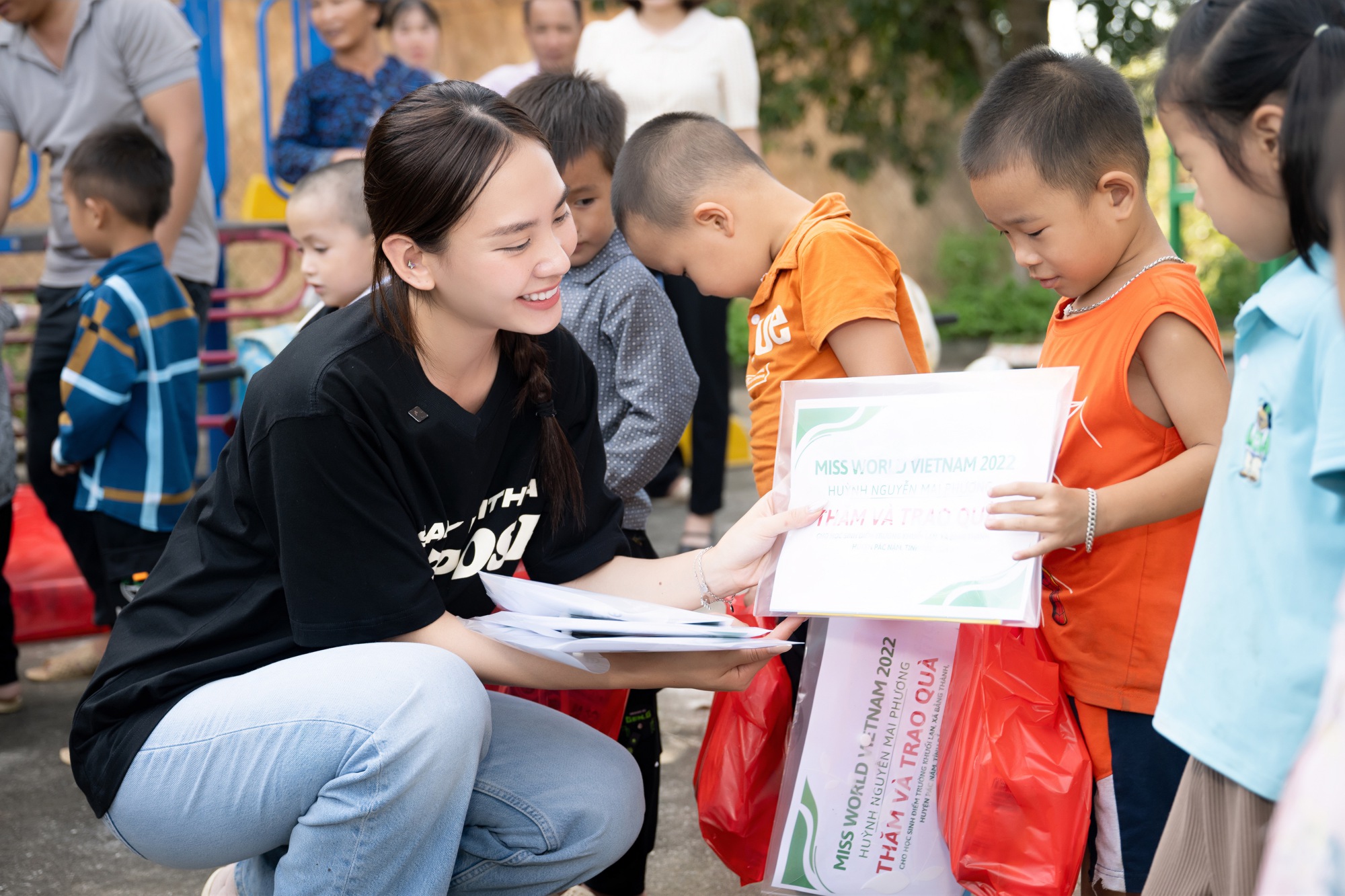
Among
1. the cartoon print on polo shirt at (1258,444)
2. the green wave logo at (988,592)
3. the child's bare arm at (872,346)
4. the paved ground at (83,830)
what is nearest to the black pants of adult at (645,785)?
the paved ground at (83,830)

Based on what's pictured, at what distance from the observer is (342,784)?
5.30 ft

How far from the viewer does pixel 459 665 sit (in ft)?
5.58

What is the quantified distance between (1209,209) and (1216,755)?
0.59 meters

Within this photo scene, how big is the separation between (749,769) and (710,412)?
2.38 m

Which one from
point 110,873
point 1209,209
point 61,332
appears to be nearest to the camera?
point 1209,209

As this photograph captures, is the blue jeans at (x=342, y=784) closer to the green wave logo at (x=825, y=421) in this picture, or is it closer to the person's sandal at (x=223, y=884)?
the person's sandal at (x=223, y=884)

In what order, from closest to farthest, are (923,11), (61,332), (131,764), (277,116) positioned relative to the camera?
(131,764) < (61,332) < (277,116) < (923,11)

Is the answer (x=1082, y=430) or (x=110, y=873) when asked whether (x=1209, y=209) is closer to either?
(x=1082, y=430)

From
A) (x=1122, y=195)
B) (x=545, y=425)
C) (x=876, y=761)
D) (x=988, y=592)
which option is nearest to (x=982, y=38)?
(x=1122, y=195)

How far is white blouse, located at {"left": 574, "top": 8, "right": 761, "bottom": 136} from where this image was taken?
12.0ft

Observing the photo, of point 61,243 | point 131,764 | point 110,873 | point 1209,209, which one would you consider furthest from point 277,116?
point 1209,209

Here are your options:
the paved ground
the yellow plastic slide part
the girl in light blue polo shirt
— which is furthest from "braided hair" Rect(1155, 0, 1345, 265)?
the yellow plastic slide part

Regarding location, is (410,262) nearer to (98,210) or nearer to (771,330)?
(771,330)

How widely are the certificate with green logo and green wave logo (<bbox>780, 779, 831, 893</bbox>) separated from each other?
0.33 meters
